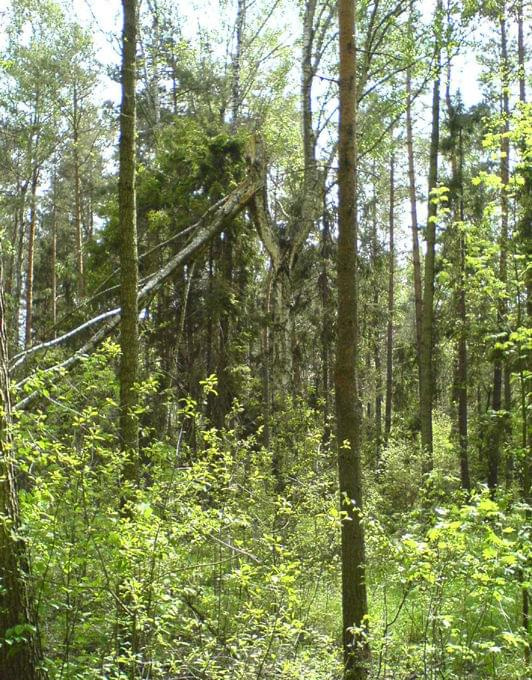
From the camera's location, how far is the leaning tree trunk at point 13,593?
4.04 metres

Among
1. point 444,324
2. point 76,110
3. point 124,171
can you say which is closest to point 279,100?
point 76,110

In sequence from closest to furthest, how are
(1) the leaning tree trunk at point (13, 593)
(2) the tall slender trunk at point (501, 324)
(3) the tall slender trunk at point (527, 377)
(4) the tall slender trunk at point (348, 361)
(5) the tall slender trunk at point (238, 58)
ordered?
(1) the leaning tree trunk at point (13, 593)
(3) the tall slender trunk at point (527, 377)
(4) the tall slender trunk at point (348, 361)
(2) the tall slender trunk at point (501, 324)
(5) the tall slender trunk at point (238, 58)

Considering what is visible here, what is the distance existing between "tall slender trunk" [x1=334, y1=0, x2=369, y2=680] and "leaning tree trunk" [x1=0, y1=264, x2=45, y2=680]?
2921 mm

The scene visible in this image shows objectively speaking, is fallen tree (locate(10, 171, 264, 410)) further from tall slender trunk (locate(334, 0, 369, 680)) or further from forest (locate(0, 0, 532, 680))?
tall slender trunk (locate(334, 0, 369, 680))

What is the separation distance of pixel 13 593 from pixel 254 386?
917 centimetres

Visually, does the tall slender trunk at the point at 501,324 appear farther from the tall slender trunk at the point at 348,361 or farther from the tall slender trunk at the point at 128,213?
the tall slender trunk at the point at 128,213

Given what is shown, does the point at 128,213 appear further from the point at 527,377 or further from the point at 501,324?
the point at 527,377

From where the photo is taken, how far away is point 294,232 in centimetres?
1205

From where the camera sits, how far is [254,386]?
1315cm

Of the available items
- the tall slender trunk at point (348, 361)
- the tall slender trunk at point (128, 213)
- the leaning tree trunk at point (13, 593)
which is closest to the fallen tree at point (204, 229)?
the tall slender trunk at point (128, 213)

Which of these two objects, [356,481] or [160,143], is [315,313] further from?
[356,481]

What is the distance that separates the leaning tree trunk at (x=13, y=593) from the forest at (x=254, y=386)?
0.06ft

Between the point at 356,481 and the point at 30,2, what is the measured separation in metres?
23.7

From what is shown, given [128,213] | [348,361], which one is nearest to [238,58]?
[128,213]
